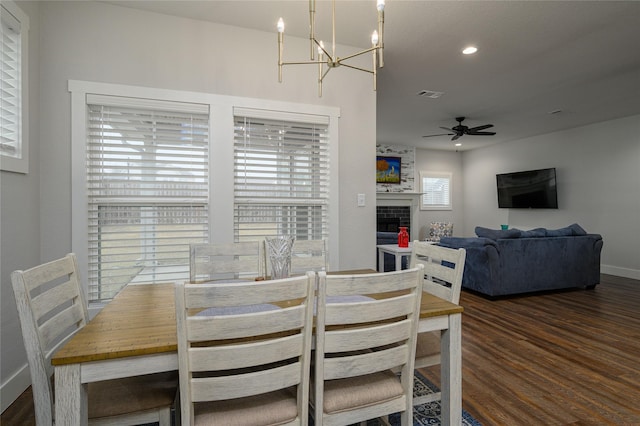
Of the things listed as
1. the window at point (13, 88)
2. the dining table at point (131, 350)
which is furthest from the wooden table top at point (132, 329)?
the window at point (13, 88)

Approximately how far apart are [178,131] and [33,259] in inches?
53.9

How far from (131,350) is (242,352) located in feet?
1.18

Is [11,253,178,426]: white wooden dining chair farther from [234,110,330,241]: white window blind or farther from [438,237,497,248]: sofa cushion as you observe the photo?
[438,237,497,248]: sofa cushion

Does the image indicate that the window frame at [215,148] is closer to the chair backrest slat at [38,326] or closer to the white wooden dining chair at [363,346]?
the chair backrest slat at [38,326]

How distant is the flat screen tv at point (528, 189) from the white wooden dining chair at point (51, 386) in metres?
7.42

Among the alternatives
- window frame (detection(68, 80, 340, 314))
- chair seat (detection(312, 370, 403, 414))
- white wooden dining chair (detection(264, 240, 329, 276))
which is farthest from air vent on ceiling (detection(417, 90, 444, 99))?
chair seat (detection(312, 370, 403, 414))

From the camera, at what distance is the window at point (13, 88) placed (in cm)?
196

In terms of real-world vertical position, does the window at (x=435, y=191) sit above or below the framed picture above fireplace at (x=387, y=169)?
below

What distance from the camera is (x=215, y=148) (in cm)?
279

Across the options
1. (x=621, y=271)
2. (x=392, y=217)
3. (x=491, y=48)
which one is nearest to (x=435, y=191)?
(x=392, y=217)

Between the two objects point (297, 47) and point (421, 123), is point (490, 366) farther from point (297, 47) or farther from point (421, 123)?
point (421, 123)

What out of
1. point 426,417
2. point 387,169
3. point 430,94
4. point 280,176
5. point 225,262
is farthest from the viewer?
point 387,169

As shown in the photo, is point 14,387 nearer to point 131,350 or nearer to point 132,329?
point 132,329

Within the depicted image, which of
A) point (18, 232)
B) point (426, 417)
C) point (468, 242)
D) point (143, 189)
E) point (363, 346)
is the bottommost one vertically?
point (426, 417)
